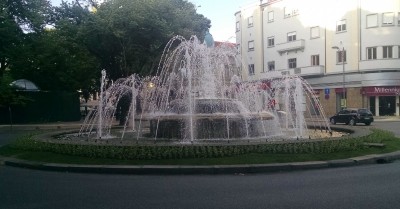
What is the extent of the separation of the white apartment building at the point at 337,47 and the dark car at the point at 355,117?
10283 millimetres

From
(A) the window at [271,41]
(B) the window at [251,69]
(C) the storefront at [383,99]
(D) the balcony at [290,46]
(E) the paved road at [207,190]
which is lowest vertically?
(E) the paved road at [207,190]

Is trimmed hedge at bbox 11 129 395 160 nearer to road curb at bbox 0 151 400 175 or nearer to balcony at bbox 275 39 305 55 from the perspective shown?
road curb at bbox 0 151 400 175

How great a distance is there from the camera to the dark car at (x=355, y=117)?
33312 millimetres

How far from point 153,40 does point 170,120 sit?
16573 mm

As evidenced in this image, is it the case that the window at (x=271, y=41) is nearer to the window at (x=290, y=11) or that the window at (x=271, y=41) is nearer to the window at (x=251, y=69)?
the window at (x=290, y=11)

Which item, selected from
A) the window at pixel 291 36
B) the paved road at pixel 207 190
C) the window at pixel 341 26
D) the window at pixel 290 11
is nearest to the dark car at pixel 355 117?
the window at pixel 341 26

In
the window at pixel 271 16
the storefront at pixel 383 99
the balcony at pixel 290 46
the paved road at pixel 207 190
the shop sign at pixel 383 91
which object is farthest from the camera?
the window at pixel 271 16

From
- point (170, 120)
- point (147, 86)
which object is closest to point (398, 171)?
point (170, 120)

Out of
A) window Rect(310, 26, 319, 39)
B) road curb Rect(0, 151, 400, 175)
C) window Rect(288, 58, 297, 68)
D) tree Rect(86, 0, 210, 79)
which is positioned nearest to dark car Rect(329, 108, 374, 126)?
tree Rect(86, 0, 210, 79)

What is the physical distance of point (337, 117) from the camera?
1411 inches

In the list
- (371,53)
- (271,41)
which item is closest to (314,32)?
(271,41)

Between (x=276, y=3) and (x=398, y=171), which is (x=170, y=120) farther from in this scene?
(x=276, y=3)

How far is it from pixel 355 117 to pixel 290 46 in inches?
818

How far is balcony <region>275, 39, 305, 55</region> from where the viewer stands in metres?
51.3
